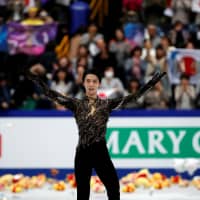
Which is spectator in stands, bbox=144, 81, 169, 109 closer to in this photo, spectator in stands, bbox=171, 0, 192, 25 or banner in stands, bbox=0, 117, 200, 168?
banner in stands, bbox=0, 117, 200, 168

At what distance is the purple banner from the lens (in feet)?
47.6

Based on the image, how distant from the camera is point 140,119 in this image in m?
11.9

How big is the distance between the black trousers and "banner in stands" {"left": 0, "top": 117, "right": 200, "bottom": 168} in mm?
4510

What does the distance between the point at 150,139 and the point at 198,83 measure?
2.06 meters

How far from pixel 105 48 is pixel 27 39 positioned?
1590 millimetres

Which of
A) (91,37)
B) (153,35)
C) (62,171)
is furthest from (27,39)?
(62,171)

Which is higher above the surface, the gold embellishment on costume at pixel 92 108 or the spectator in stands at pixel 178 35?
the spectator in stands at pixel 178 35

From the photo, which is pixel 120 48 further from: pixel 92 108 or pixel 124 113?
pixel 92 108

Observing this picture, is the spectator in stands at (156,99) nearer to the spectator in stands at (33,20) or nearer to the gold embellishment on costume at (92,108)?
the spectator in stands at (33,20)

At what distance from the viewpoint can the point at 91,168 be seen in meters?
7.34

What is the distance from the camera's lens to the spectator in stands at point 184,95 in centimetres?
1285

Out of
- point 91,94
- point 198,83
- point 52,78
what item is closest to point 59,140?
point 52,78

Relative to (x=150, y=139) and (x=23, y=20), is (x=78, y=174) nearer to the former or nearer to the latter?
(x=150, y=139)

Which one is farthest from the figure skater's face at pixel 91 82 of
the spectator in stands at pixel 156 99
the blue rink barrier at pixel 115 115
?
the spectator in stands at pixel 156 99
